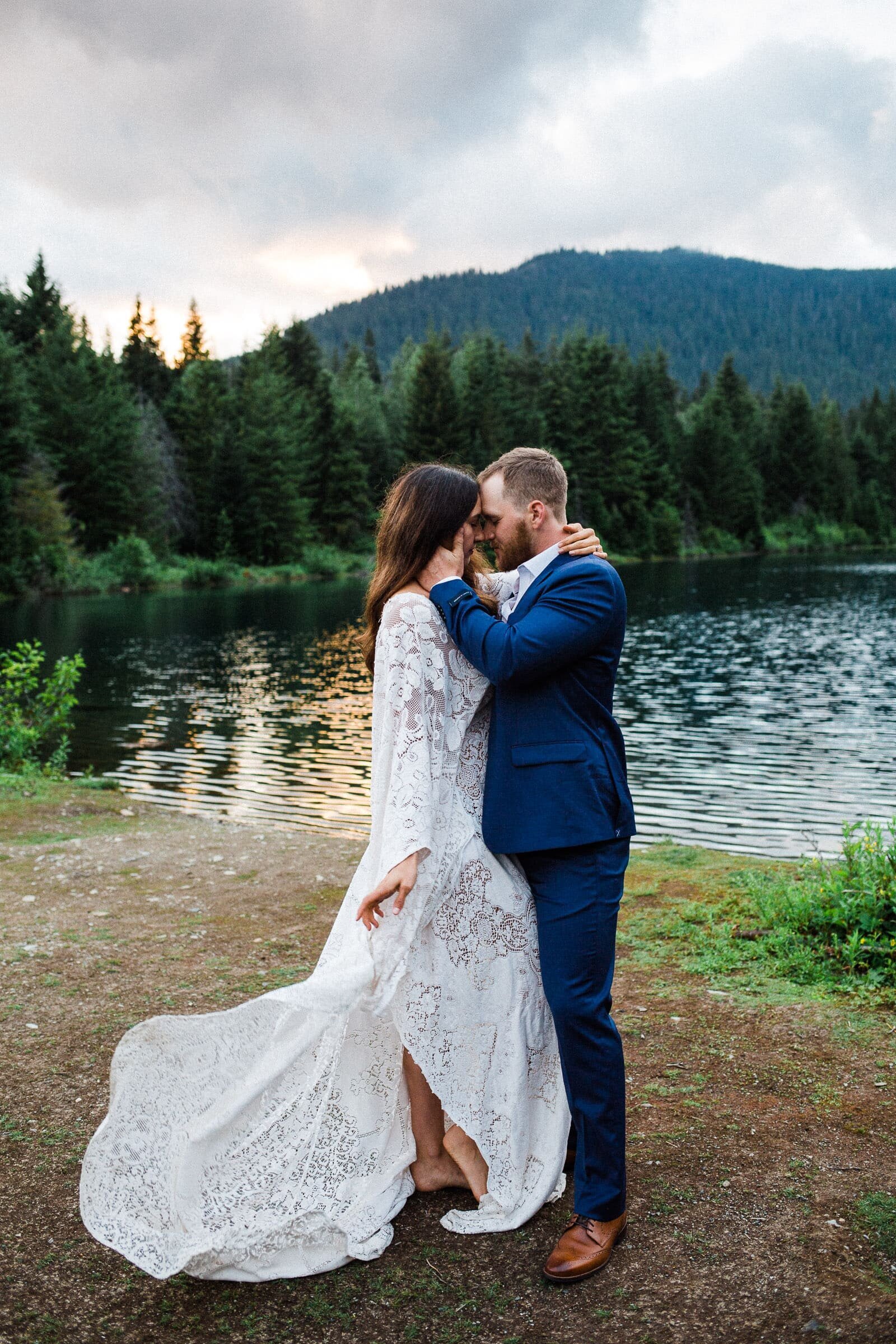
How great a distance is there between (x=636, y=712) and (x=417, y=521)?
15.3m

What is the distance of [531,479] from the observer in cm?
312

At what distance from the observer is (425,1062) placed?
3076 mm

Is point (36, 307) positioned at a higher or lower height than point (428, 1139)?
higher

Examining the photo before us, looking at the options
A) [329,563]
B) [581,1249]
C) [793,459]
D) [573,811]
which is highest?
[793,459]

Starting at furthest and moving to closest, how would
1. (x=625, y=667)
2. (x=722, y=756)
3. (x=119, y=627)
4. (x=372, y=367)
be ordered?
(x=372, y=367) → (x=119, y=627) → (x=625, y=667) → (x=722, y=756)

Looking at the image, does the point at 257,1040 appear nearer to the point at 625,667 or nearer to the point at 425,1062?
the point at 425,1062

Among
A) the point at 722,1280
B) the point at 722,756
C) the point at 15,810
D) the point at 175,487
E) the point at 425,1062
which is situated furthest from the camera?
the point at 175,487

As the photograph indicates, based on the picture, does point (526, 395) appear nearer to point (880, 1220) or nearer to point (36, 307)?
point (36, 307)

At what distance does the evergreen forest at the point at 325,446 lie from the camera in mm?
49000

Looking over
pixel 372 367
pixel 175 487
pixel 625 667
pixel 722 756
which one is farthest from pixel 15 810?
pixel 372 367

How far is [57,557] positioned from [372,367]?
Result: 61156mm

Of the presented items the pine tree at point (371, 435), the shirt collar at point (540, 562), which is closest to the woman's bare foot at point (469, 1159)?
the shirt collar at point (540, 562)

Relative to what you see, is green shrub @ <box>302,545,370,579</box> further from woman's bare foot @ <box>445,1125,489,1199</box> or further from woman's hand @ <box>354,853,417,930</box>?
woman's hand @ <box>354,853,417,930</box>

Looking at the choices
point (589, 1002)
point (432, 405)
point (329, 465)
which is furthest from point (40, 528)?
point (589, 1002)
